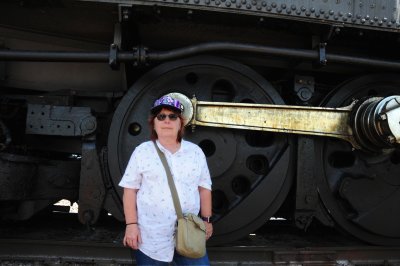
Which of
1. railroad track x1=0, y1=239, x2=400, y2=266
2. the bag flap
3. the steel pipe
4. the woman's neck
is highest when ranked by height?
the steel pipe

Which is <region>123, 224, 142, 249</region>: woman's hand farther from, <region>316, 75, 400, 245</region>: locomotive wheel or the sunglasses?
<region>316, 75, 400, 245</region>: locomotive wheel

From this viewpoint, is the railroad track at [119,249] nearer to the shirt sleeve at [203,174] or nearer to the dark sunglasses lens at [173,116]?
the shirt sleeve at [203,174]

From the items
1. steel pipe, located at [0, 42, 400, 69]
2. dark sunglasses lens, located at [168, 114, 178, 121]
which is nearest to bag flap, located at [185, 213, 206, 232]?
dark sunglasses lens, located at [168, 114, 178, 121]

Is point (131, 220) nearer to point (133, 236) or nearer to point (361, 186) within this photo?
point (133, 236)

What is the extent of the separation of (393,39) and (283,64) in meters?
0.77

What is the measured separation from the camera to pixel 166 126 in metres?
1.91

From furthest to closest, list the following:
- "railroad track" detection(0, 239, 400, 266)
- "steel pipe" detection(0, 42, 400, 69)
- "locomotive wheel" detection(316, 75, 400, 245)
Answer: "locomotive wheel" detection(316, 75, 400, 245) → "railroad track" detection(0, 239, 400, 266) → "steel pipe" detection(0, 42, 400, 69)

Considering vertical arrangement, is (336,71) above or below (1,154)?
above

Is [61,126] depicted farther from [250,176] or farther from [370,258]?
[370,258]

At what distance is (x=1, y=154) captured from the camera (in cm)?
247

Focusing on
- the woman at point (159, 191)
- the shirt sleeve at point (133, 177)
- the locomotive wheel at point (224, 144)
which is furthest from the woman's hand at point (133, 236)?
the locomotive wheel at point (224, 144)

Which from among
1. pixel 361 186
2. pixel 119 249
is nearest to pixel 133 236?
pixel 119 249

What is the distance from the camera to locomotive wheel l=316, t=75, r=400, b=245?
2883mm

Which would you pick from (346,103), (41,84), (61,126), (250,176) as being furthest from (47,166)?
(346,103)
